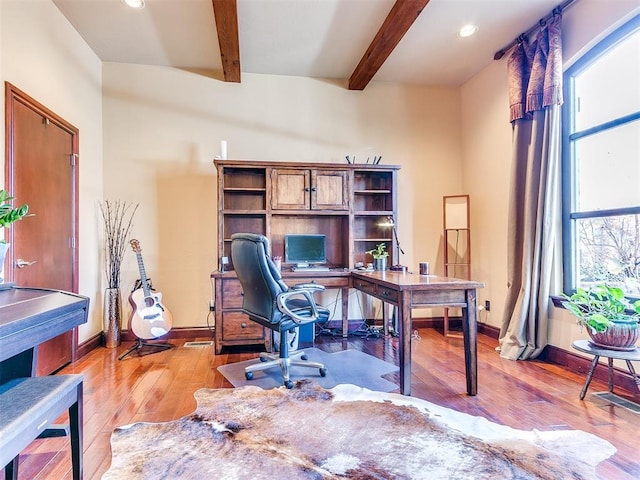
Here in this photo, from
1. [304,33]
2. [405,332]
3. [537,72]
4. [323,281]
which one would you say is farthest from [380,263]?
[304,33]

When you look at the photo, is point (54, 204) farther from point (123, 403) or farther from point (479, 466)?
point (479, 466)

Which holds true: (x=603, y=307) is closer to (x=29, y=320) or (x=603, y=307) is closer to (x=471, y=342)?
(x=471, y=342)

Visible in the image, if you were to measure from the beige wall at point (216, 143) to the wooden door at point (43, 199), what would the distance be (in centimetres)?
71

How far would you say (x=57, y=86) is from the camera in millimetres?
3059

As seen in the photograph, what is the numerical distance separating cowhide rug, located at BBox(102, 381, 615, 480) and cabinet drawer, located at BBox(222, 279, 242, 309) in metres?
1.22

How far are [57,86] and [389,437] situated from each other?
3.68 meters

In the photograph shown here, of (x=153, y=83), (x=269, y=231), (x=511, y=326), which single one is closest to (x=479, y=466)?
(x=511, y=326)

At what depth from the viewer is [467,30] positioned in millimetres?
3361

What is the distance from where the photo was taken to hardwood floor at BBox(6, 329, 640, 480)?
5.94 ft

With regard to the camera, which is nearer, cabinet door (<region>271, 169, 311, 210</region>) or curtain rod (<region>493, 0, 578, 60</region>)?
curtain rod (<region>493, 0, 578, 60</region>)

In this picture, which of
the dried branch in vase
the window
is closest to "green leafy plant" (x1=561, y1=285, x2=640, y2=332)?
the window

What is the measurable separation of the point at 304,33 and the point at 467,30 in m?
1.52

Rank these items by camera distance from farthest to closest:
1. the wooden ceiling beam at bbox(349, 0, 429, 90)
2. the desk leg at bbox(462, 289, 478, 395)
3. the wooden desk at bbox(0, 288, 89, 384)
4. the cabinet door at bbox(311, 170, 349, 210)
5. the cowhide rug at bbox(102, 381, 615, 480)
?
the cabinet door at bbox(311, 170, 349, 210), the wooden ceiling beam at bbox(349, 0, 429, 90), the desk leg at bbox(462, 289, 478, 395), the cowhide rug at bbox(102, 381, 615, 480), the wooden desk at bbox(0, 288, 89, 384)

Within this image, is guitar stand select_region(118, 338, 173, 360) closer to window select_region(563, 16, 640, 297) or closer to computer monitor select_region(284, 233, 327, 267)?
computer monitor select_region(284, 233, 327, 267)
